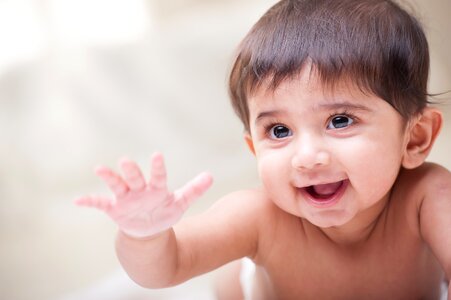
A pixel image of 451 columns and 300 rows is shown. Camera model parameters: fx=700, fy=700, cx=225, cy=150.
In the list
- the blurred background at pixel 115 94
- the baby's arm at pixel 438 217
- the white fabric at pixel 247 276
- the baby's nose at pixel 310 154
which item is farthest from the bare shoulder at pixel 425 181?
the blurred background at pixel 115 94

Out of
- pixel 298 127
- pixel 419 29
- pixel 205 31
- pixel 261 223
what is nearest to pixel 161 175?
pixel 298 127

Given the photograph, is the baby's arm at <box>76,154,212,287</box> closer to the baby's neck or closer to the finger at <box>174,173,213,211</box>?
the finger at <box>174,173,213,211</box>

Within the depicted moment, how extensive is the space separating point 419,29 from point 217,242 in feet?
1.43

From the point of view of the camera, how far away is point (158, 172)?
2.71 ft

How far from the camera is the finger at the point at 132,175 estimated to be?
2.64 ft

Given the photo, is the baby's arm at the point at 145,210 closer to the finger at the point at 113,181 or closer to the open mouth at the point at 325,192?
the finger at the point at 113,181

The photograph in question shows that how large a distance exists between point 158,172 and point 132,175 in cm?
3

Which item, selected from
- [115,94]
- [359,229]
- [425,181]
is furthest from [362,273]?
[115,94]

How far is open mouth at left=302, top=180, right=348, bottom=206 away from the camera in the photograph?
0.94 m

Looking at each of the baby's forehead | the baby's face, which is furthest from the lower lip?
the baby's forehead

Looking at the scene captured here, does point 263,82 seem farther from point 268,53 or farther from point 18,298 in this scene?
point 18,298

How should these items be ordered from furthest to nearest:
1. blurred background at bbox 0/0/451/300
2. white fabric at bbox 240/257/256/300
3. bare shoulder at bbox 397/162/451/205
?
blurred background at bbox 0/0/451/300 < white fabric at bbox 240/257/256/300 < bare shoulder at bbox 397/162/451/205

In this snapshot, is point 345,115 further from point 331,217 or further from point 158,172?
point 158,172

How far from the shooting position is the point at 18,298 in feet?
4.52
